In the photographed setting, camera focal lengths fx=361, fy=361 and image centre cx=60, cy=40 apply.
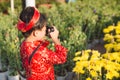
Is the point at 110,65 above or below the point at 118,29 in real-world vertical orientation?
below

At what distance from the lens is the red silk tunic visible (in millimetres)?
3152

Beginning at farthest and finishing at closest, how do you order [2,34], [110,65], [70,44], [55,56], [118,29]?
1. [2,34]
2. [70,44]
3. [118,29]
4. [110,65]
5. [55,56]

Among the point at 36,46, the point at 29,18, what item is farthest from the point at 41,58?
the point at 29,18

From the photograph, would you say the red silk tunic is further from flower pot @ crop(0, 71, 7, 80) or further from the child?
flower pot @ crop(0, 71, 7, 80)

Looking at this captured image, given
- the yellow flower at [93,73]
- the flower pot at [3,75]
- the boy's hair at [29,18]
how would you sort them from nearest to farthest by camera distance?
the boy's hair at [29,18], the yellow flower at [93,73], the flower pot at [3,75]

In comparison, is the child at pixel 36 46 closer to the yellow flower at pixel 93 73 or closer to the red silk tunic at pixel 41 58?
the red silk tunic at pixel 41 58

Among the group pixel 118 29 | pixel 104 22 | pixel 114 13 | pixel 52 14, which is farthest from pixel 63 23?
pixel 118 29

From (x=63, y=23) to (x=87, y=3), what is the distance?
7.92ft

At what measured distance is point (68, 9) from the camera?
311 inches

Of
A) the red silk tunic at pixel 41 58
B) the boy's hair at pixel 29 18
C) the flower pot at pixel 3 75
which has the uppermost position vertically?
the boy's hair at pixel 29 18

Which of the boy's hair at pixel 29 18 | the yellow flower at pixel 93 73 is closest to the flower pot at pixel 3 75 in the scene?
the yellow flower at pixel 93 73

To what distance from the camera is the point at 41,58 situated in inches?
125

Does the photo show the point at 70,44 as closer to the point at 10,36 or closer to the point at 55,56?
the point at 10,36

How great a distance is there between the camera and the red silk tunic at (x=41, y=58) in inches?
124
